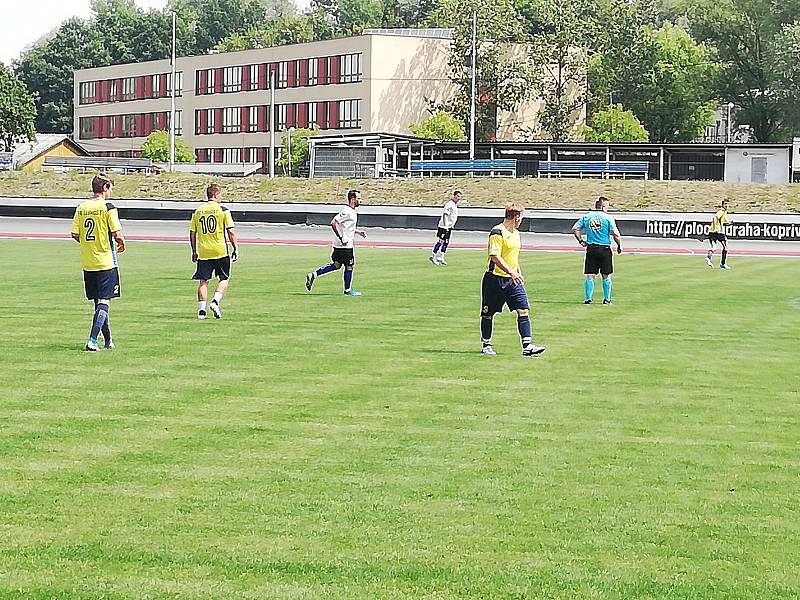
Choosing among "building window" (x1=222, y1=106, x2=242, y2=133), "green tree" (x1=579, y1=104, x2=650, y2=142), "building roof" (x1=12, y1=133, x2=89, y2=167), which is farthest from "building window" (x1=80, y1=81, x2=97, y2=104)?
"green tree" (x1=579, y1=104, x2=650, y2=142)

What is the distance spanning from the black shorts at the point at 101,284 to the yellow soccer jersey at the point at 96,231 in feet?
0.24

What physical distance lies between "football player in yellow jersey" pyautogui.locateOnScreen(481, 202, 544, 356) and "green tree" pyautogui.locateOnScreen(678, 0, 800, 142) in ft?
280

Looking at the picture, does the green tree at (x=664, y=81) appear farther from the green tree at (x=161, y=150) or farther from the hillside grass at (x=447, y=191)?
the hillside grass at (x=447, y=191)

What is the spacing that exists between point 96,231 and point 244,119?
89.3 meters

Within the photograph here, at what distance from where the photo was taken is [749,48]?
326ft

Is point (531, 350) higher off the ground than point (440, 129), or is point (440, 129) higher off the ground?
point (440, 129)

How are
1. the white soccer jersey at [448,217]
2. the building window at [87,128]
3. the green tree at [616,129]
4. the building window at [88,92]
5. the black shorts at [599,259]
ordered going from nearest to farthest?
the black shorts at [599,259], the white soccer jersey at [448,217], the green tree at [616,129], the building window at [87,128], the building window at [88,92]

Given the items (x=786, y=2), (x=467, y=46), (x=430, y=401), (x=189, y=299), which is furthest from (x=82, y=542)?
(x=786, y=2)

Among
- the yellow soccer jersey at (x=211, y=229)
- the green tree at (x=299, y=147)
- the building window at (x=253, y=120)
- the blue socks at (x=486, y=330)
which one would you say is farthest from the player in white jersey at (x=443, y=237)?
the building window at (x=253, y=120)

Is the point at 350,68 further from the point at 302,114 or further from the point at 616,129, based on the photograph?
the point at 616,129

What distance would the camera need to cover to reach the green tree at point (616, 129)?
283 ft

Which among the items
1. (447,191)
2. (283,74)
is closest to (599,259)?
(447,191)

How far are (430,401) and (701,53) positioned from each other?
86.8 m

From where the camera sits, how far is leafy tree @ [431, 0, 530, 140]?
91750mm
